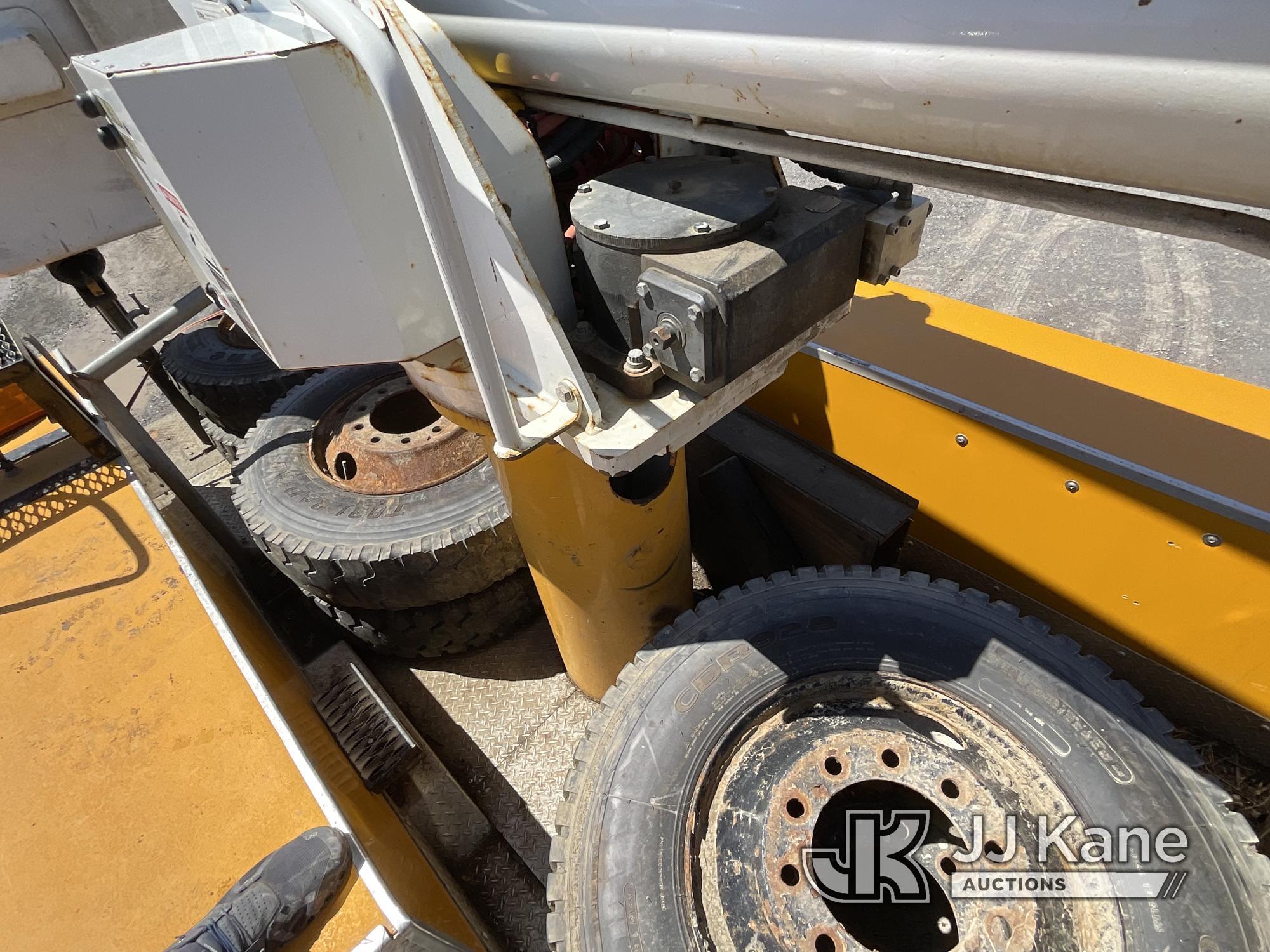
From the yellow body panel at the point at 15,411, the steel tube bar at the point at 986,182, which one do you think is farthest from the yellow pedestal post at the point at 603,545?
the yellow body panel at the point at 15,411

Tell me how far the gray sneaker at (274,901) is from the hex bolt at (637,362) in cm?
109

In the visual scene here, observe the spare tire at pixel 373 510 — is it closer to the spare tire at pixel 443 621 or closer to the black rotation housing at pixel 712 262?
the spare tire at pixel 443 621

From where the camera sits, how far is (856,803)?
135 cm

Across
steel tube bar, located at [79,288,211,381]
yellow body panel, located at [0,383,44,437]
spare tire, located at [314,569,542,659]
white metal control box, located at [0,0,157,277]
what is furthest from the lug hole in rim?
yellow body panel, located at [0,383,44,437]

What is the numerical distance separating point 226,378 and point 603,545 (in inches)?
93.9

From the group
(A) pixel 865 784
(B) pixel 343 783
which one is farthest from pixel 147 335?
(A) pixel 865 784

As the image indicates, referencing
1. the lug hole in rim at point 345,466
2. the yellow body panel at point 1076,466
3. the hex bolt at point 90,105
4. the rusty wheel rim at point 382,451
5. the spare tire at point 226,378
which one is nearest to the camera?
the hex bolt at point 90,105

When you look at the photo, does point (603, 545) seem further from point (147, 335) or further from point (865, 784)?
point (147, 335)

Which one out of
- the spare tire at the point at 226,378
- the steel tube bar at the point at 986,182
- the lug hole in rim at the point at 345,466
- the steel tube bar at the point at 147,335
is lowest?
the spare tire at the point at 226,378

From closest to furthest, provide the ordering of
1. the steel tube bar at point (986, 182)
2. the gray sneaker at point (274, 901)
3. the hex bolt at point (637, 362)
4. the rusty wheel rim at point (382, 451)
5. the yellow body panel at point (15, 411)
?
the steel tube bar at point (986, 182), the hex bolt at point (637, 362), the gray sneaker at point (274, 901), the rusty wheel rim at point (382, 451), the yellow body panel at point (15, 411)

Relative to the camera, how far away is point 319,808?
1.38 m

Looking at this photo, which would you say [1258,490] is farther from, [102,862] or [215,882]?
[102,862]

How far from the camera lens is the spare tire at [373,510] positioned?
1.91 meters

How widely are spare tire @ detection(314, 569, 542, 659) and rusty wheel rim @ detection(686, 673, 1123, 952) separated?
1.15 meters
